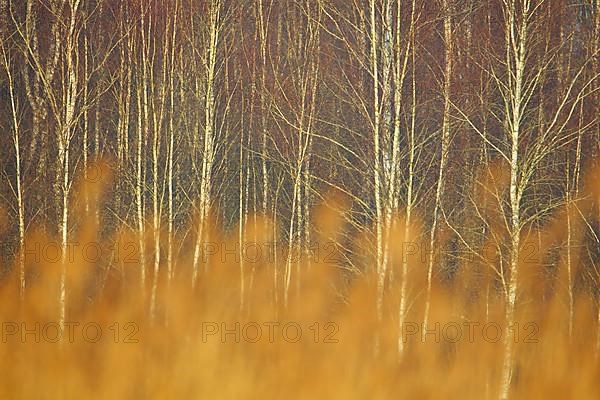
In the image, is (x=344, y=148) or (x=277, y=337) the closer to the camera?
(x=344, y=148)

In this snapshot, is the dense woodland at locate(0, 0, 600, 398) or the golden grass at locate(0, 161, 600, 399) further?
the dense woodland at locate(0, 0, 600, 398)

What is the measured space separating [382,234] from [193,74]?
276 inches

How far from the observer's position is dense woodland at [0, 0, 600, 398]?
27.7ft

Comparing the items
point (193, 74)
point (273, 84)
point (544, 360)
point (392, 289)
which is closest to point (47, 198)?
point (193, 74)

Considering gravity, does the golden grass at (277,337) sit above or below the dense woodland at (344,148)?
below

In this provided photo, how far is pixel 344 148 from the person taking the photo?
26.6 ft

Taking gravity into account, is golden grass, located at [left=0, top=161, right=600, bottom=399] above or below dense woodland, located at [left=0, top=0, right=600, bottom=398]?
below

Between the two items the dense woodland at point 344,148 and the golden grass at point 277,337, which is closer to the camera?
the golden grass at point 277,337

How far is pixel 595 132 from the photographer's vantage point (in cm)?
1149

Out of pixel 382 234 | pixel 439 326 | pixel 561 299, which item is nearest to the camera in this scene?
pixel 382 234

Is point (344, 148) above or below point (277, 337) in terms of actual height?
above

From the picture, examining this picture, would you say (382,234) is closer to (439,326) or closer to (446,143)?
(446,143)

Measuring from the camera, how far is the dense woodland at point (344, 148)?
8.45 m

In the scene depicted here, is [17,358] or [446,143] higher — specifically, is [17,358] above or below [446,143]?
below
